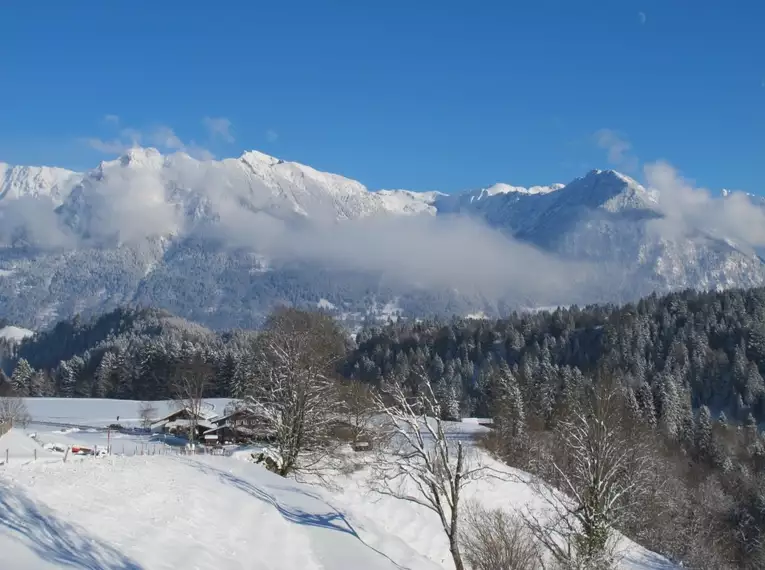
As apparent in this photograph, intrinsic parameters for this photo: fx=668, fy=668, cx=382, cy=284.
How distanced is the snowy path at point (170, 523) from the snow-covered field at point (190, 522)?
0.13ft

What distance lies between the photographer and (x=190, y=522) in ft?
59.6

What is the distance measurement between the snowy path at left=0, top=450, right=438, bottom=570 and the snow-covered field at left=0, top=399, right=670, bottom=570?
0.13 ft

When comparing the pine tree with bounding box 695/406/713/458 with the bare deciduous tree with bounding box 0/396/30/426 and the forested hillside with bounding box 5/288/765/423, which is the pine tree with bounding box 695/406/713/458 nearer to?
the forested hillside with bounding box 5/288/765/423

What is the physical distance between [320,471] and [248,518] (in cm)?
1830

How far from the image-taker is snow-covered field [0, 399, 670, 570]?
13.9m

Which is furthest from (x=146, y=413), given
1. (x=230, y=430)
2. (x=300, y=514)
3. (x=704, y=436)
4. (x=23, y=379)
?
(x=300, y=514)

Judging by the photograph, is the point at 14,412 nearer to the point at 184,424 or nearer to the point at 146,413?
the point at 184,424

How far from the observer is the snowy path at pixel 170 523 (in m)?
13.7

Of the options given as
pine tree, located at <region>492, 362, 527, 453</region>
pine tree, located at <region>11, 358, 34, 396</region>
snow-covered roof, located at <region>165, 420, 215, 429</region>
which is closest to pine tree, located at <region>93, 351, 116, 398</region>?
pine tree, located at <region>11, 358, 34, 396</region>

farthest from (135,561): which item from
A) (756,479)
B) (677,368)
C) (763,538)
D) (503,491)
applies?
(677,368)

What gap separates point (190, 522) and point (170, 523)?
31.7 inches

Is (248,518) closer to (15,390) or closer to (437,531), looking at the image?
(437,531)

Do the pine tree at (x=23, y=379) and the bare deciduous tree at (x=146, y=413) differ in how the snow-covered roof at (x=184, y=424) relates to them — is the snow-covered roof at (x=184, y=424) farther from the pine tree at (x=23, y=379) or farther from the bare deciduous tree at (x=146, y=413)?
the pine tree at (x=23, y=379)

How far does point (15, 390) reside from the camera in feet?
423
